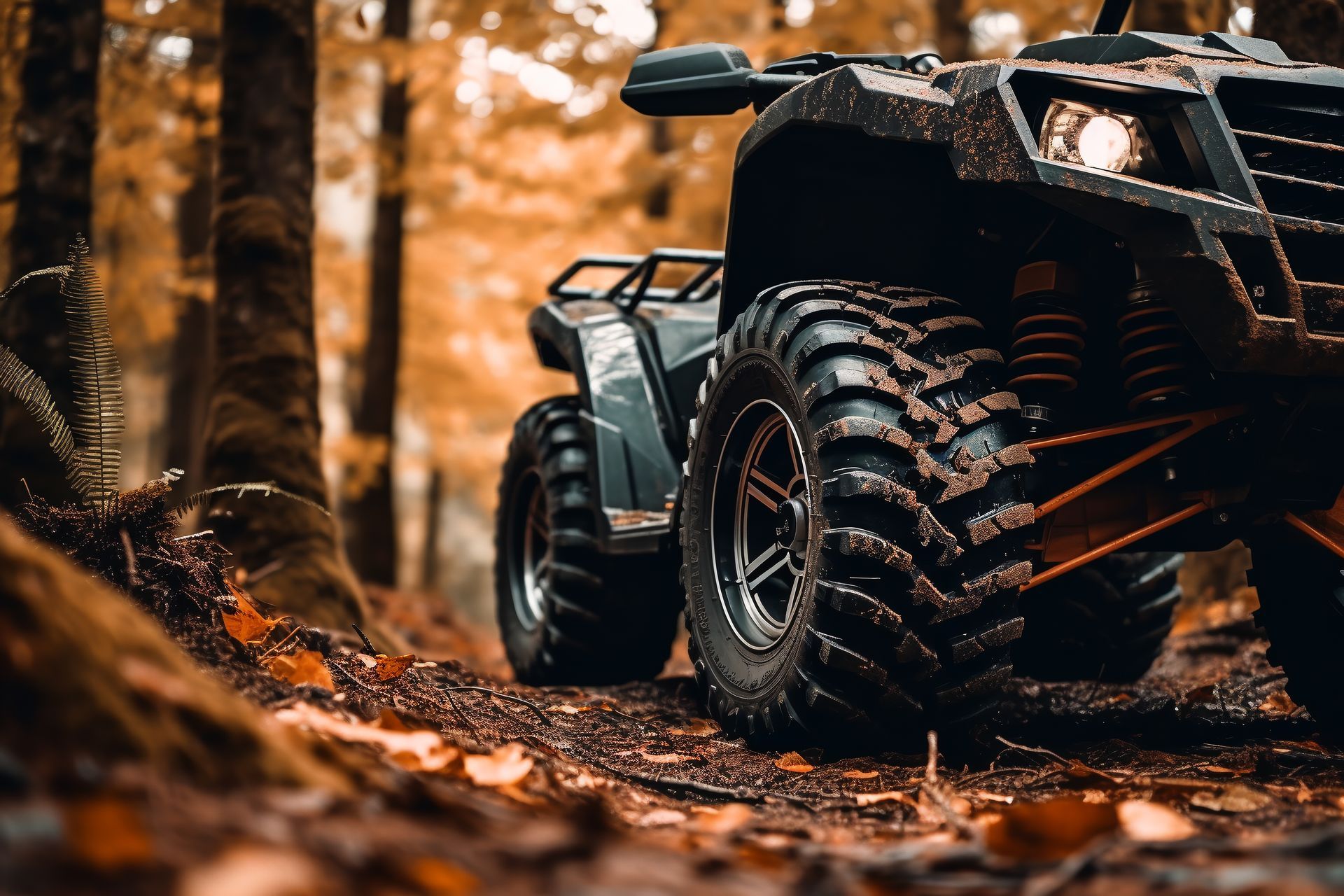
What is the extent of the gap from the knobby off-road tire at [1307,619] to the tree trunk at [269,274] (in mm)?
3368

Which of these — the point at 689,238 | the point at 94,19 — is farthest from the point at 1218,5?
the point at 94,19

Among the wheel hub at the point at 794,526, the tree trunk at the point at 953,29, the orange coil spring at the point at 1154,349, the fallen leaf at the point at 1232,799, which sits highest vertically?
the tree trunk at the point at 953,29

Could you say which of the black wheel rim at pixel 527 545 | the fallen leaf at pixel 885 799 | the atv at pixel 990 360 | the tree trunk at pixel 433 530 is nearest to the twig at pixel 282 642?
the atv at pixel 990 360

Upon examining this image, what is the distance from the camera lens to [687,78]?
3.08 meters

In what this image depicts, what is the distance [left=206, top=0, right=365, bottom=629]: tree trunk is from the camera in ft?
15.6

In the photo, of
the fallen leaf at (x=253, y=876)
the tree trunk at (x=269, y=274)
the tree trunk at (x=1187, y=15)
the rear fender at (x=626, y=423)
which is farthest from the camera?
the tree trunk at (x=1187, y=15)

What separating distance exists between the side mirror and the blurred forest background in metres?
2.99

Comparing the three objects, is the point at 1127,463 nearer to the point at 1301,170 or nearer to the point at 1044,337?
the point at 1044,337

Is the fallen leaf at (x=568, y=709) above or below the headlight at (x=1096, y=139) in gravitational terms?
below

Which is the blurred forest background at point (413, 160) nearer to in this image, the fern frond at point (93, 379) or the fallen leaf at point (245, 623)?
the fern frond at point (93, 379)

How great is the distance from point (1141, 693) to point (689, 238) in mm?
6795

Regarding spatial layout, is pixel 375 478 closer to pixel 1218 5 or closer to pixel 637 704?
pixel 637 704

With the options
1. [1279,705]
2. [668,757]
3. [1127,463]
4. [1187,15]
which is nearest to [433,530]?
[1187,15]

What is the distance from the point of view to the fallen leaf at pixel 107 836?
96 centimetres
